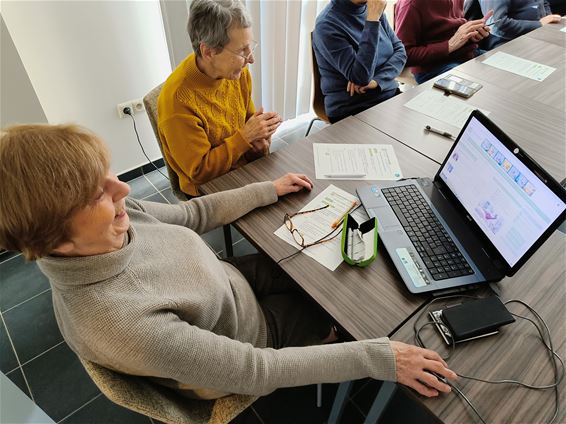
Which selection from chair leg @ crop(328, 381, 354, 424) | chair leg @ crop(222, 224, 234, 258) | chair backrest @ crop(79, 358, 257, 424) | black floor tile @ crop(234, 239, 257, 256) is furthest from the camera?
black floor tile @ crop(234, 239, 257, 256)

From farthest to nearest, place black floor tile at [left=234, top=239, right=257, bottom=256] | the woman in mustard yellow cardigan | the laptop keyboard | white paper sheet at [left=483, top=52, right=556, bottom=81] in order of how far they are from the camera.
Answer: black floor tile at [left=234, top=239, right=257, bottom=256]
white paper sheet at [left=483, top=52, right=556, bottom=81]
the woman in mustard yellow cardigan
the laptop keyboard

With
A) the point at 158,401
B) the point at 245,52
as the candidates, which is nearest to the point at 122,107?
the point at 245,52

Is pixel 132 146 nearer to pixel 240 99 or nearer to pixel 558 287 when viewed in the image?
pixel 240 99

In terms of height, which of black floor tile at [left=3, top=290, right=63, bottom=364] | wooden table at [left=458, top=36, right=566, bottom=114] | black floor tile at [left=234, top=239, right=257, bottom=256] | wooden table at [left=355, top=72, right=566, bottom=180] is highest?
wooden table at [left=458, top=36, right=566, bottom=114]

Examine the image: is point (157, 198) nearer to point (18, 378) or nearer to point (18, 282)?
point (18, 282)

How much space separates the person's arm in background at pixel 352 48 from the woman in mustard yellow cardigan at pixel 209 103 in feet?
2.03

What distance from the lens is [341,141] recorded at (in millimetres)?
1443

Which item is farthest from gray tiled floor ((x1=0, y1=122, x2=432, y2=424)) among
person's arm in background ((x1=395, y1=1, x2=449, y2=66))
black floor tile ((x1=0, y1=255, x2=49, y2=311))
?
person's arm in background ((x1=395, y1=1, x2=449, y2=66))

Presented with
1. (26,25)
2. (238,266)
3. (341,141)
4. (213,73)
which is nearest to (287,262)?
(238,266)

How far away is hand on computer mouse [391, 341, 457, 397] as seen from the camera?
30.5 inches

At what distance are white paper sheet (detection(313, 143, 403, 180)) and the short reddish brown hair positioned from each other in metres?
0.80

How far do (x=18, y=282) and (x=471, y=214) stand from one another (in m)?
2.07

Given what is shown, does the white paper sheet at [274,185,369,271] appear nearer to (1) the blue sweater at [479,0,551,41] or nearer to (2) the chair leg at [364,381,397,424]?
(2) the chair leg at [364,381,397,424]

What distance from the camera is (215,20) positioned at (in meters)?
1.20
